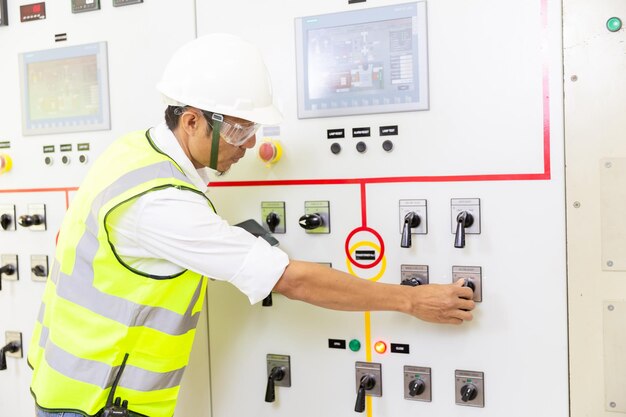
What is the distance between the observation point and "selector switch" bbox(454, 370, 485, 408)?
158cm

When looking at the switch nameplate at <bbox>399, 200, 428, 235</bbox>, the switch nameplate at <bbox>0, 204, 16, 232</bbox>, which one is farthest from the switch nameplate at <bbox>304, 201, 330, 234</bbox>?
the switch nameplate at <bbox>0, 204, 16, 232</bbox>

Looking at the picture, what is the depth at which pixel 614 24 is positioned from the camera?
4.66 feet

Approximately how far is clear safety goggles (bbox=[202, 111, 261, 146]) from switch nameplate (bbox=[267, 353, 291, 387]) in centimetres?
68

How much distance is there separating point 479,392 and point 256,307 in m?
0.68

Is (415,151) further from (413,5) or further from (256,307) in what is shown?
(256,307)

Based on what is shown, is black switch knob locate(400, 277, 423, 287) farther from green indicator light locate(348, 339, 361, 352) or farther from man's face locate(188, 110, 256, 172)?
man's face locate(188, 110, 256, 172)

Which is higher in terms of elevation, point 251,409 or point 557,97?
point 557,97

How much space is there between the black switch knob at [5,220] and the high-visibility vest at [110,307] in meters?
0.81

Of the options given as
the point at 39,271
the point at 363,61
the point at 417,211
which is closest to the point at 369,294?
the point at 417,211

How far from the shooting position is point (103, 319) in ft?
4.57

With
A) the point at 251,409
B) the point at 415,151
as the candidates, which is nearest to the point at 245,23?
the point at 415,151

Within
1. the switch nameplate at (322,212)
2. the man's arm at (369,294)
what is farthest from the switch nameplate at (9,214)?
the man's arm at (369,294)

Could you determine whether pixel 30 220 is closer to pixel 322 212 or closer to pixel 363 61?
pixel 322 212

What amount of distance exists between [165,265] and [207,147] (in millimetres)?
304
